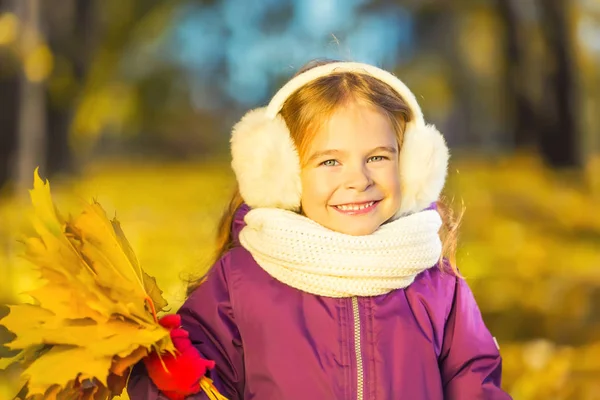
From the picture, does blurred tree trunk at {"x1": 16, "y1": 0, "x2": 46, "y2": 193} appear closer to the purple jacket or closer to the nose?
the purple jacket

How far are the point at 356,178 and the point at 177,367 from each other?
53cm

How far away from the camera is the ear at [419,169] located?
196 cm

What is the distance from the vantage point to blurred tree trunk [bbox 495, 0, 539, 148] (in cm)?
637

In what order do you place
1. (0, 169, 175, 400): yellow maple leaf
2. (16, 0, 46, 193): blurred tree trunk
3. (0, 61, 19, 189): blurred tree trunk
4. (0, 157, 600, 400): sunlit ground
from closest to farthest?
(0, 169, 175, 400): yellow maple leaf < (0, 157, 600, 400): sunlit ground < (0, 61, 19, 189): blurred tree trunk < (16, 0, 46, 193): blurred tree trunk

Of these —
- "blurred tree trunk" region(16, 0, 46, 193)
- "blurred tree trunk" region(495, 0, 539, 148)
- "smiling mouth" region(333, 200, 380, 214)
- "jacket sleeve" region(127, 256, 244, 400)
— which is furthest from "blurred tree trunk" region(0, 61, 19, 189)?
"smiling mouth" region(333, 200, 380, 214)

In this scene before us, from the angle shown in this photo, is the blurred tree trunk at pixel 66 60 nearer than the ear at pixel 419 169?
No

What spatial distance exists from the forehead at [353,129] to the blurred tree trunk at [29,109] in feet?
Answer: 12.0

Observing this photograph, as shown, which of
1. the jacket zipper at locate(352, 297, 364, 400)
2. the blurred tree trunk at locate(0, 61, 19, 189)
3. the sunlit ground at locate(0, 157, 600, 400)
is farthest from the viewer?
the blurred tree trunk at locate(0, 61, 19, 189)

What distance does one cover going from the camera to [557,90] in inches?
249

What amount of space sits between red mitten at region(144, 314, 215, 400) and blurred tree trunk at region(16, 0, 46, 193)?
367 centimetres

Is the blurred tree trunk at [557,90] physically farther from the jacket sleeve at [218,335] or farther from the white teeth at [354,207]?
the jacket sleeve at [218,335]

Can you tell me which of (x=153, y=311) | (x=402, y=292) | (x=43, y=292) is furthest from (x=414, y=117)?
(x=43, y=292)

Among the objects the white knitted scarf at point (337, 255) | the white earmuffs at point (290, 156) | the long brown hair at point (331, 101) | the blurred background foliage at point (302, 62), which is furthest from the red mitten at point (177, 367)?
the blurred background foliage at point (302, 62)

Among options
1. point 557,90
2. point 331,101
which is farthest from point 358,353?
point 557,90
